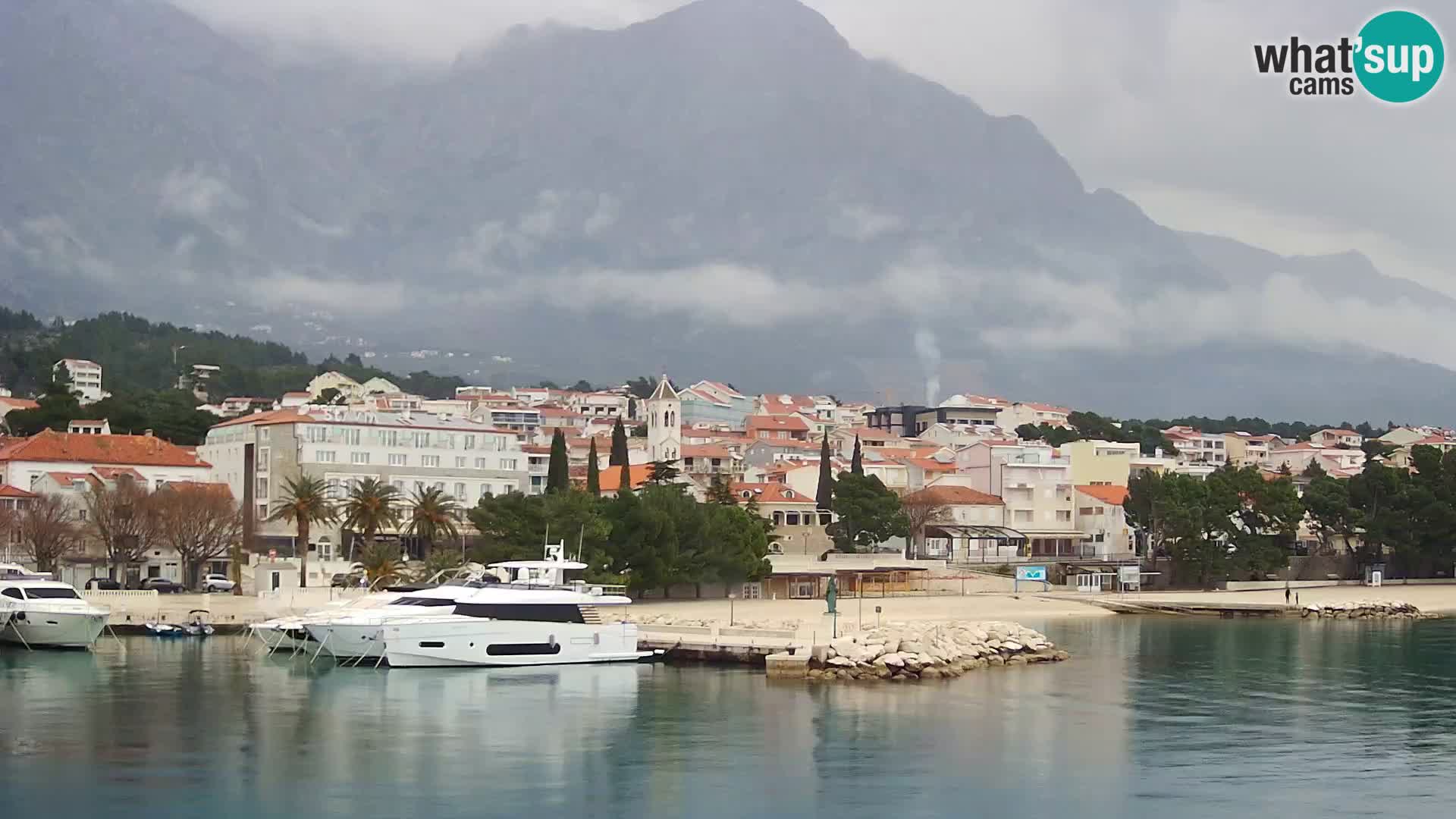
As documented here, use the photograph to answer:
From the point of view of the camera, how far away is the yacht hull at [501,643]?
169 feet

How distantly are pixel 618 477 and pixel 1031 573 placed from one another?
26.2 m

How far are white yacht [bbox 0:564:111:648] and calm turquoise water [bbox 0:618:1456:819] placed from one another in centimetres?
103

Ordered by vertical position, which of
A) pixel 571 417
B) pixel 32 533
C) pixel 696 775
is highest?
pixel 571 417

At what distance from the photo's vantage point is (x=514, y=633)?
52219 mm

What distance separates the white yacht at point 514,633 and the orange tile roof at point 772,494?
42.4 metres

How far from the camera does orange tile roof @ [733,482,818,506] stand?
9762 centimetres

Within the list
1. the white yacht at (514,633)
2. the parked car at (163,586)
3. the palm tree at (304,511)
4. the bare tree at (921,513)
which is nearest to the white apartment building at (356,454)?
the parked car at (163,586)

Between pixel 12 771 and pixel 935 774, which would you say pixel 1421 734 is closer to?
pixel 935 774

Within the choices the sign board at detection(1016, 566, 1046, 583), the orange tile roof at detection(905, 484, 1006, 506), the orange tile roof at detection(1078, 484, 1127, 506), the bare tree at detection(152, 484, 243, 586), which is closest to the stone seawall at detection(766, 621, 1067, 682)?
the sign board at detection(1016, 566, 1046, 583)

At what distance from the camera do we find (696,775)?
1375 inches

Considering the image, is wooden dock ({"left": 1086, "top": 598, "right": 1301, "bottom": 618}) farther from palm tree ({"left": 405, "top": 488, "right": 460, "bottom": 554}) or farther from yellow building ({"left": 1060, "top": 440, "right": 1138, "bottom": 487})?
yellow building ({"left": 1060, "top": 440, "right": 1138, "bottom": 487})

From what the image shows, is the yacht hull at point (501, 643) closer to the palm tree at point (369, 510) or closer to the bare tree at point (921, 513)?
the palm tree at point (369, 510)

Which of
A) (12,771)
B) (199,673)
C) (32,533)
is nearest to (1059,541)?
(32,533)

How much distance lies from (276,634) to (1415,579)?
67697 mm
